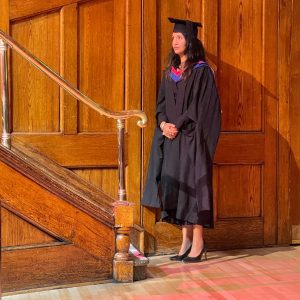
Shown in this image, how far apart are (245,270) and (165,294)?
84 cm

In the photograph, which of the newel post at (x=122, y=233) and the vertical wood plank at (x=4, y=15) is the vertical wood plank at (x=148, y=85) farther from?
the vertical wood plank at (x=4, y=15)

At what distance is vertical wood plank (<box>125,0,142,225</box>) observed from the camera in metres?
4.65

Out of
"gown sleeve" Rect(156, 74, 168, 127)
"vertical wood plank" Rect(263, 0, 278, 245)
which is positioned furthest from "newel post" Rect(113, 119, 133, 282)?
"vertical wood plank" Rect(263, 0, 278, 245)

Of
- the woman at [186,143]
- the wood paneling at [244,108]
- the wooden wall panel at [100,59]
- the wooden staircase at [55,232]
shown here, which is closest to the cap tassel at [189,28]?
the woman at [186,143]

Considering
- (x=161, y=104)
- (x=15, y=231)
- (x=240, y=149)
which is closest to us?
(x=15, y=231)

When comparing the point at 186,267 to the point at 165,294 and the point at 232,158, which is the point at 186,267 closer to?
the point at 165,294

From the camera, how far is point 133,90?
4.68m

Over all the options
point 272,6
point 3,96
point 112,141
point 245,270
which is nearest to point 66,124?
point 112,141

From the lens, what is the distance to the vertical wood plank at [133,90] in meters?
4.65

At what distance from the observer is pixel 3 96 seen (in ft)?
12.8

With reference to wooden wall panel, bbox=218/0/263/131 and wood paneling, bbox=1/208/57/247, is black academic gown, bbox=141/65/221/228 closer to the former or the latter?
wooden wall panel, bbox=218/0/263/131

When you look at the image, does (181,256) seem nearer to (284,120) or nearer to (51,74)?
(284,120)

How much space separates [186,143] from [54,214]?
45.5 inches

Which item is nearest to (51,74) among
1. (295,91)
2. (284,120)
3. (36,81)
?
(36,81)
